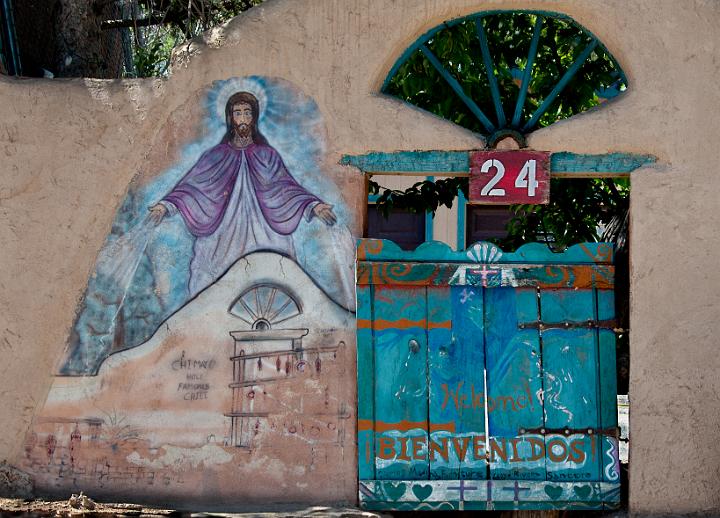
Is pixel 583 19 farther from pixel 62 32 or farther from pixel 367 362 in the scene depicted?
pixel 62 32

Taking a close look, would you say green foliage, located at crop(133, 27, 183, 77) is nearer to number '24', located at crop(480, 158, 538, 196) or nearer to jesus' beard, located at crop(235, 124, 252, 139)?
jesus' beard, located at crop(235, 124, 252, 139)

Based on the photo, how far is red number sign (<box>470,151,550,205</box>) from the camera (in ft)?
19.6

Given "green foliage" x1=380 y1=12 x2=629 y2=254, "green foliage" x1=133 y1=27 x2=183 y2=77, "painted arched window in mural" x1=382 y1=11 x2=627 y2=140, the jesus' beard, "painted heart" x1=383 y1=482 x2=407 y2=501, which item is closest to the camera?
"painted heart" x1=383 y1=482 x2=407 y2=501

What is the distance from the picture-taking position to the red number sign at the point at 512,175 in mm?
5988

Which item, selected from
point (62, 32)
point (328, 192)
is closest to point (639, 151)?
point (328, 192)

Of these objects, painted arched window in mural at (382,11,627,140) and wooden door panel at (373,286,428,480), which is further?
painted arched window in mural at (382,11,627,140)

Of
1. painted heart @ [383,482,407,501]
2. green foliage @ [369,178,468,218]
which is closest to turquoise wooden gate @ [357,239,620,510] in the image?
painted heart @ [383,482,407,501]

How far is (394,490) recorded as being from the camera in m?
5.82

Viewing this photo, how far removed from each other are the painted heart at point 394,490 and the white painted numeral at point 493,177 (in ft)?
5.81

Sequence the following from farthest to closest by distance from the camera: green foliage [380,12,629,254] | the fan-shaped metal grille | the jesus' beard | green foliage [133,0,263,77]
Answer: green foliage [133,0,263,77] < green foliage [380,12,629,254] < the jesus' beard < the fan-shaped metal grille

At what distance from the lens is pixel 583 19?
6.07 m

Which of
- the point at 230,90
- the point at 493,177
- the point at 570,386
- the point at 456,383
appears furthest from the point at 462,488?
the point at 230,90

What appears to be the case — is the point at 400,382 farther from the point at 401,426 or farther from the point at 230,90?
the point at 230,90

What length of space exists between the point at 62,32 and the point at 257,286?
135 inches
